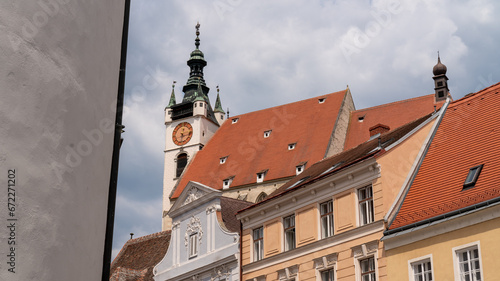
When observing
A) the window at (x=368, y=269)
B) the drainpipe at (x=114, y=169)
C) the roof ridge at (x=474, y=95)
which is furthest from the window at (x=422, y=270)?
the drainpipe at (x=114, y=169)

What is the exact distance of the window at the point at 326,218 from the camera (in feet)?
79.0

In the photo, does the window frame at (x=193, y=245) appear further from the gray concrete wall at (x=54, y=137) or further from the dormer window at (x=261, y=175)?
the dormer window at (x=261, y=175)

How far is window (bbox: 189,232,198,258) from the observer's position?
29.7 metres

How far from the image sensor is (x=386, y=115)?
54938 millimetres

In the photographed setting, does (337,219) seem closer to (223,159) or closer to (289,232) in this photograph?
(289,232)

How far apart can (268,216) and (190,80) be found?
53.6 metres

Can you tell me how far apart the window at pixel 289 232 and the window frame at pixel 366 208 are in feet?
9.89

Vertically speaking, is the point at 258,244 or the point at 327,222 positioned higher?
the point at 258,244

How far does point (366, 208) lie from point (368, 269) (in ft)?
6.04

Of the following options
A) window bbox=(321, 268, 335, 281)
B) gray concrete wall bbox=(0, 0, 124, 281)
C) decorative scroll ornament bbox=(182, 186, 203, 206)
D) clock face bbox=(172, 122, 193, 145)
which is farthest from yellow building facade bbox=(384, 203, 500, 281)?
clock face bbox=(172, 122, 193, 145)

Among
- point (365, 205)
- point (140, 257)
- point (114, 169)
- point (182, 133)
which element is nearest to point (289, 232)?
point (365, 205)

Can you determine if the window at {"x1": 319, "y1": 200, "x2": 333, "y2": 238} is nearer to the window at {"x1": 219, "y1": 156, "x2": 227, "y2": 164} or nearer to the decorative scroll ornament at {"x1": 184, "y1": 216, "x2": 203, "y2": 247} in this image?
the decorative scroll ornament at {"x1": 184, "y1": 216, "x2": 203, "y2": 247}

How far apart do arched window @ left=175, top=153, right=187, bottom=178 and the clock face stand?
4.30 ft

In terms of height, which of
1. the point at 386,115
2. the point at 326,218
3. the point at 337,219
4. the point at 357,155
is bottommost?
the point at 337,219
